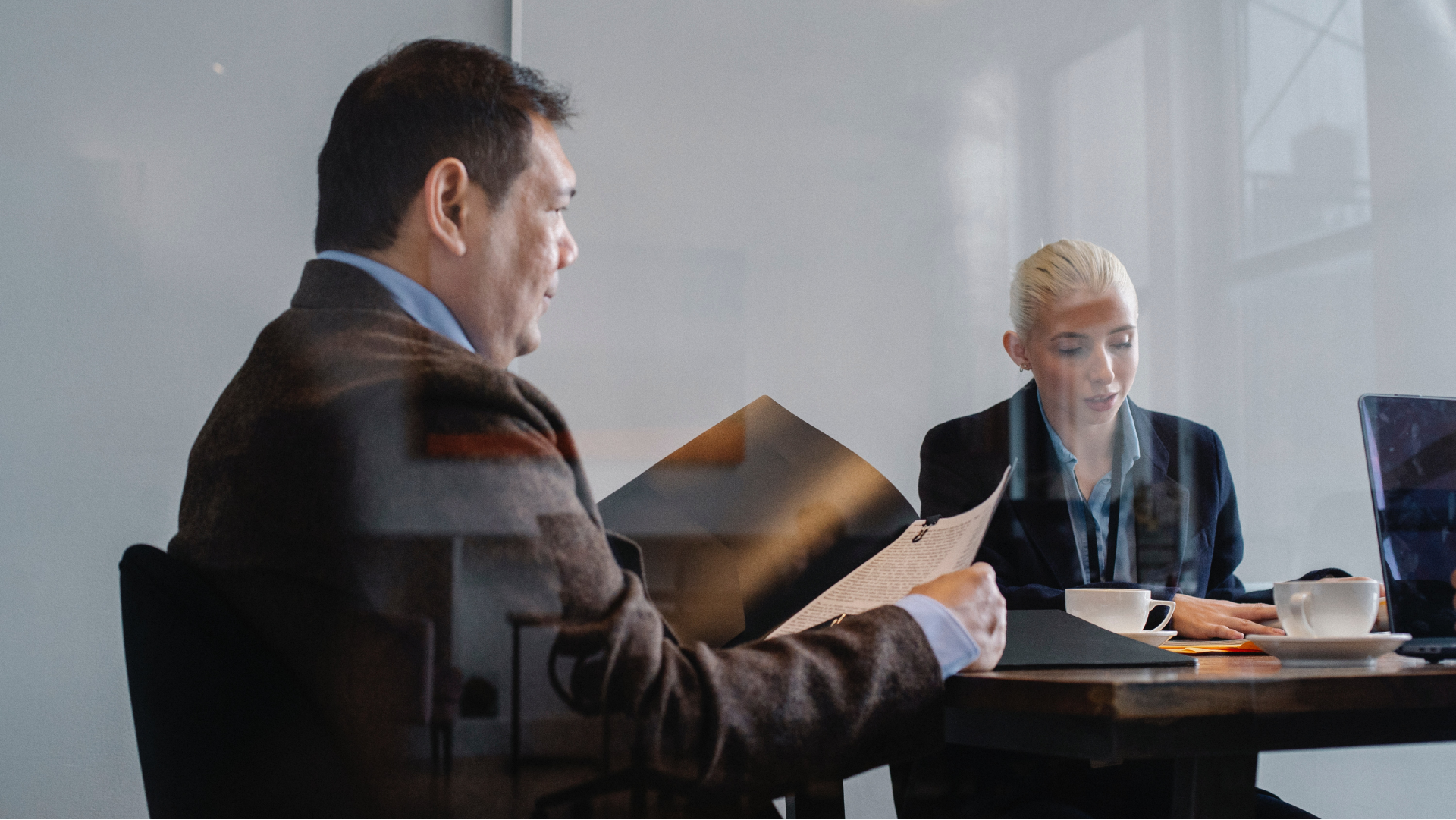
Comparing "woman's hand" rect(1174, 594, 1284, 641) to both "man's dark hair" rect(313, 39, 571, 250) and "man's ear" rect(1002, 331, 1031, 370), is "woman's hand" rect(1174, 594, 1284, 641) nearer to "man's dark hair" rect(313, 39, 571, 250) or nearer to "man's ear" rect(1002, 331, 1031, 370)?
"man's ear" rect(1002, 331, 1031, 370)

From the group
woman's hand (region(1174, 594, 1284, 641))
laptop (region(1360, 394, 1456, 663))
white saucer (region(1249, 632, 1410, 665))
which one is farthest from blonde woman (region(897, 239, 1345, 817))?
white saucer (region(1249, 632, 1410, 665))

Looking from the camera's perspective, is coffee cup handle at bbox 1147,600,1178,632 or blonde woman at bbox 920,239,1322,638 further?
blonde woman at bbox 920,239,1322,638

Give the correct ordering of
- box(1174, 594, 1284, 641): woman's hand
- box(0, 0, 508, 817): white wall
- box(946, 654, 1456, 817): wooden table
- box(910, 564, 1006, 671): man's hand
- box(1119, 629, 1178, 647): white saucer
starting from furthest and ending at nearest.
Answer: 1. box(0, 0, 508, 817): white wall
2. box(1174, 594, 1284, 641): woman's hand
3. box(1119, 629, 1178, 647): white saucer
4. box(910, 564, 1006, 671): man's hand
5. box(946, 654, 1456, 817): wooden table

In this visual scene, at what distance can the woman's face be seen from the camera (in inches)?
59.6

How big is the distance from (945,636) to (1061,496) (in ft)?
2.84

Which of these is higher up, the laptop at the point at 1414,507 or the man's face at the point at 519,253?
the man's face at the point at 519,253

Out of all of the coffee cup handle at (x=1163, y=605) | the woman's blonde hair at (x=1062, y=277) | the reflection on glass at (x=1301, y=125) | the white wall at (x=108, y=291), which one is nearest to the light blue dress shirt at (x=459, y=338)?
the coffee cup handle at (x=1163, y=605)

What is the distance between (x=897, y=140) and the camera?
1.84 m

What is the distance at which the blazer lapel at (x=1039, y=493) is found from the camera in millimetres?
1338

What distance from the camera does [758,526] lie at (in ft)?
2.76

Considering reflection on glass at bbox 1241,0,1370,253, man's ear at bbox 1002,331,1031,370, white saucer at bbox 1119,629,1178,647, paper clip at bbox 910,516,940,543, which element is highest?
reflection on glass at bbox 1241,0,1370,253

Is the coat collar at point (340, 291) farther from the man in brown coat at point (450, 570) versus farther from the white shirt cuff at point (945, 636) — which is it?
the white shirt cuff at point (945, 636)

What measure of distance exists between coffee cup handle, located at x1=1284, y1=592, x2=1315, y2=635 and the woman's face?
2.62 feet

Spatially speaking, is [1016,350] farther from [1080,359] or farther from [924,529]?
[924,529]
